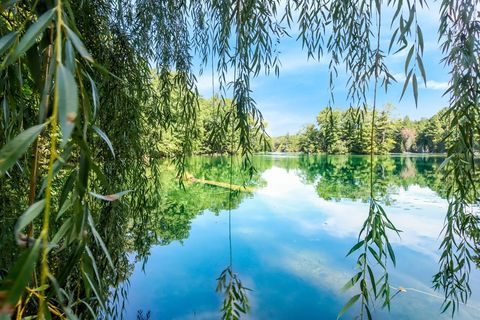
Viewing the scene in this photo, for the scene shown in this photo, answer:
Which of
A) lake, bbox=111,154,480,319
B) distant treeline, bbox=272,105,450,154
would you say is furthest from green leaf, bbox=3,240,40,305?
distant treeline, bbox=272,105,450,154

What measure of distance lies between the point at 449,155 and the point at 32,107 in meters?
1.59

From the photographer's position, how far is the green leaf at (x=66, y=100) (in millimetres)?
251

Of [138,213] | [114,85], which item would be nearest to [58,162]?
[114,85]

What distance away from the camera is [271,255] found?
4.27 metres

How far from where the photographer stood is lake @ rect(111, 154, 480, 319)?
9.56 ft

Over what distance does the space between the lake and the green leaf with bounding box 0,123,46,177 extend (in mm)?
800

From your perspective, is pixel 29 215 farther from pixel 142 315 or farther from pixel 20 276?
pixel 142 315

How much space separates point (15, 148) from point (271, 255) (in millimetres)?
4261

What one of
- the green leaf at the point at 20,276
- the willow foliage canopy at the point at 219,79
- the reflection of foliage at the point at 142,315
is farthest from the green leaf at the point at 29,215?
the reflection of foliage at the point at 142,315

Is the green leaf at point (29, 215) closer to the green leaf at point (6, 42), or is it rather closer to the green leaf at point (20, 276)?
the green leaf at point (20, 276)

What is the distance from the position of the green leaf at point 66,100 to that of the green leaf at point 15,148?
0.02 m

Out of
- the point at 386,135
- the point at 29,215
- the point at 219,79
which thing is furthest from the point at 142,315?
the point at 386,135

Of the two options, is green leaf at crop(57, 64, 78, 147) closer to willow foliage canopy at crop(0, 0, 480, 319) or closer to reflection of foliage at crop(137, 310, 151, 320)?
willow foliage canopy at crop(0, 0, 480, 319)

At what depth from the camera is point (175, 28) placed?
1.61 m
